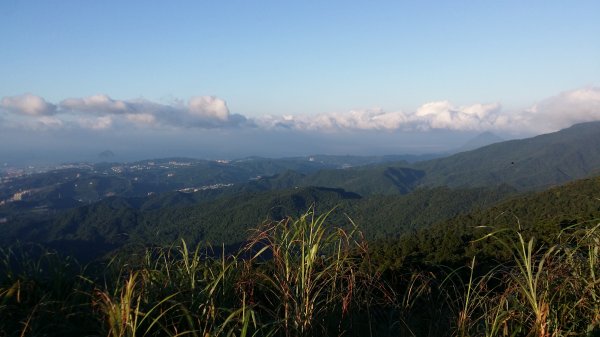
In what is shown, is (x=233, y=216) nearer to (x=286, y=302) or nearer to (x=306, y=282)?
(x=306, y=282)

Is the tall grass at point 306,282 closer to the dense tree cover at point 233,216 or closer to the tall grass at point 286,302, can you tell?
the tall grass at point 286,302

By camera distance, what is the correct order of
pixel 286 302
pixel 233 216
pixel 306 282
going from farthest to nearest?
pixel 233 216 → pixel 306 282 → pixel 286 302

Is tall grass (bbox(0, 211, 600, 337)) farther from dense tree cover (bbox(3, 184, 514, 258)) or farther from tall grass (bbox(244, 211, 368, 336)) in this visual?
dense tree cover (bbox(3, 184, 514, 258))

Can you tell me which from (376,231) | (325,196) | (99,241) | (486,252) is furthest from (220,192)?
(486,252)

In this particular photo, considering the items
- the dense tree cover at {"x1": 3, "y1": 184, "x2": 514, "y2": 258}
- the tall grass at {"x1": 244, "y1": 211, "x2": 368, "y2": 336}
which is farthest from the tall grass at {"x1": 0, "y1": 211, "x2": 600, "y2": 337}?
the dense tree cover at {"x1": 3, "y1": 184, "x2": 514, "y2": 258}

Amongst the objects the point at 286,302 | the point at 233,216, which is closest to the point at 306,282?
the point at 286,302

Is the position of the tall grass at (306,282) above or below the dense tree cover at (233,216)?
above

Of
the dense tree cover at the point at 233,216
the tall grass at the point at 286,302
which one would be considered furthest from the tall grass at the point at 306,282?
the dense tree cover at the point at 233,216

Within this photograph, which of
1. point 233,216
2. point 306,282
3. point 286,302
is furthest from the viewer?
point 233,216

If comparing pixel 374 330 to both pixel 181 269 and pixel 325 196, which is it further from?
pixel 325 196

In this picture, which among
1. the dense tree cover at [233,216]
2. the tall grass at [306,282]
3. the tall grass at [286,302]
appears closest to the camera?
the tall grass at [286,302]

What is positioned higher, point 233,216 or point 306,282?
point 306,282

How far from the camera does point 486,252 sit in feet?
42.3

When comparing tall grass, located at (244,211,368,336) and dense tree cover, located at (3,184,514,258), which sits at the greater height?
tall grass, located at (244,211,368,336)
